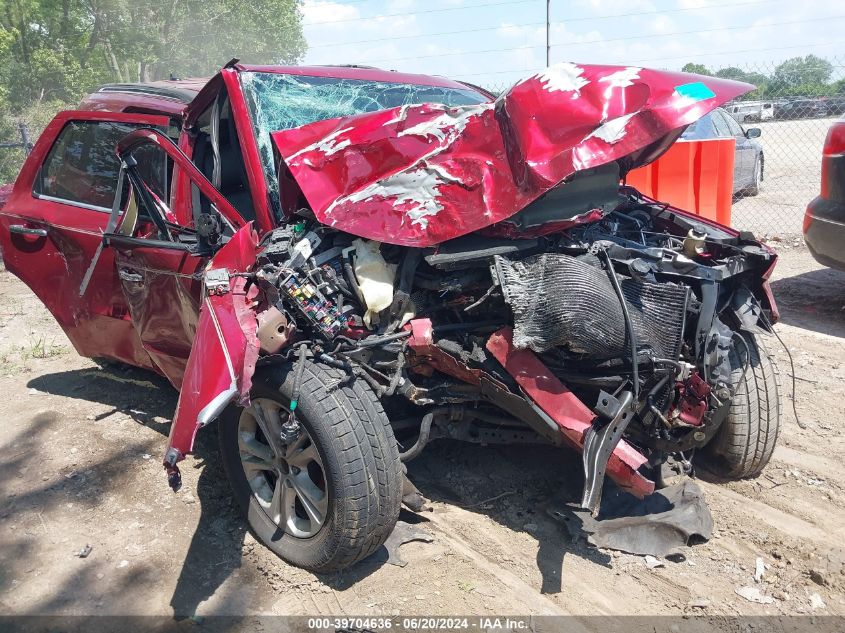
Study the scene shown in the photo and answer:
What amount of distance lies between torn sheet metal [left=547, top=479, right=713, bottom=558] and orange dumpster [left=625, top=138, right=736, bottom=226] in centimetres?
409

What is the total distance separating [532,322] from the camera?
271 centimetres

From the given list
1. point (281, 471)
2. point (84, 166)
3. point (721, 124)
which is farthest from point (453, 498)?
point (721, 124)

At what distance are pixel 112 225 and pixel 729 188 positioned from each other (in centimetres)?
593

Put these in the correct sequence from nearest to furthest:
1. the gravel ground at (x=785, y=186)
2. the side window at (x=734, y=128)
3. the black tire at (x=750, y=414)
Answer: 1. the black tire at (x=750, y=414)
2. the gravel ground at (x=785, y=186)
3. the side window at (x=734, y=128)

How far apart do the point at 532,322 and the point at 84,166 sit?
3151 millimetres

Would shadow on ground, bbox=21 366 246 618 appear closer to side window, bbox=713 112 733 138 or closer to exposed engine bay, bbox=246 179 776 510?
exposed engine bay, bbox=246 179 776 510

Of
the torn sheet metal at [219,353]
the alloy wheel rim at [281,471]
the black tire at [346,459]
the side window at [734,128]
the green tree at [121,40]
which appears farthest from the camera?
the green tree at [121,40]

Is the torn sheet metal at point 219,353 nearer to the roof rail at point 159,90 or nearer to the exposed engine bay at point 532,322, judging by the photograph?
the exposed engine bay at point 532,322

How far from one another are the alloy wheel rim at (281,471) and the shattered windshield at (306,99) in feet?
3.20

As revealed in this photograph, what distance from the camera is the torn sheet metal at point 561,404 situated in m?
2.65

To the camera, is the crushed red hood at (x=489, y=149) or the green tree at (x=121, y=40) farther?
the green tree at (x=121, y=40)

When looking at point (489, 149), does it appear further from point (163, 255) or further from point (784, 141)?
point (784, 141)

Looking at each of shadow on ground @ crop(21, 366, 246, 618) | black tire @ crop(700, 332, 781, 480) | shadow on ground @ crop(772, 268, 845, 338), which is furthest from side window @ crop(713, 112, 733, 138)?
shadow on ground @ crop(21, 366, 246, 618)

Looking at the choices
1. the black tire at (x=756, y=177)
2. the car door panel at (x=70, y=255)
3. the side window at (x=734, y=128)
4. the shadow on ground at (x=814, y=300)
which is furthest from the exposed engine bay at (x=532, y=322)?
the black tire at (x=756, y=177)
